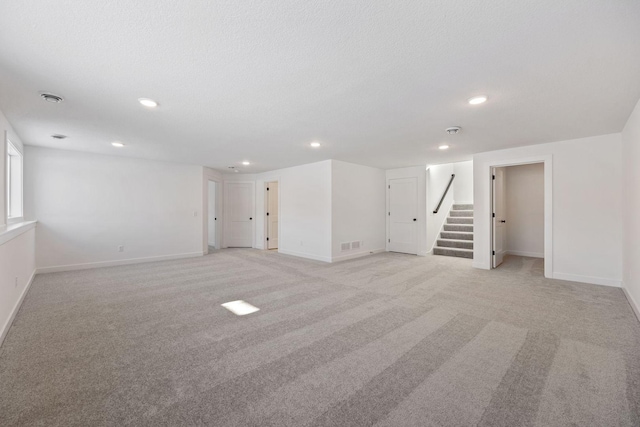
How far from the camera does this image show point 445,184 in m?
8.58

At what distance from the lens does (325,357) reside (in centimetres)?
221

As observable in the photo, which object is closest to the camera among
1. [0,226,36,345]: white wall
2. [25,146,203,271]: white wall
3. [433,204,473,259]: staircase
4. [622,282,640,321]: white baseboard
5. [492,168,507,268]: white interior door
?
[0,226,36,345]: white wall

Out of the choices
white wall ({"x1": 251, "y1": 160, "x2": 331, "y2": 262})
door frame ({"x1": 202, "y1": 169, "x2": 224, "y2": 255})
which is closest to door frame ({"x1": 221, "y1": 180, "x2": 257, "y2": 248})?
door frame ({"x1": 202, "y1": 169, "x2": 224, "y2": 255})

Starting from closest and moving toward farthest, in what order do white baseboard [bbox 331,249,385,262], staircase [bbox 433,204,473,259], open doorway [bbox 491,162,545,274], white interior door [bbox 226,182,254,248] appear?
white baseboard [bbox 331,249,385,262] → open doorway [bbox 491,162,545,274] → staircase [bbox 433,204,473,259] → white interior door [bbox 226,182,254,248]

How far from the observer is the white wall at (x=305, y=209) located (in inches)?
252

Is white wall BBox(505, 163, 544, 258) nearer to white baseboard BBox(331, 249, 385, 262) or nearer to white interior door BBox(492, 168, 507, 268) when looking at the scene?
white interior door BBox(492, 168, 507, 268)

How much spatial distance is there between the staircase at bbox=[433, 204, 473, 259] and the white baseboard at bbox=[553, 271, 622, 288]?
7.12 feet

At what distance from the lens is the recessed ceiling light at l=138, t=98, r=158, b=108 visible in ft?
9.45

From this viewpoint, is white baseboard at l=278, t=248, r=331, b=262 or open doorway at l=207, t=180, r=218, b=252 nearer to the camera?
white baseboard at l=278, t=248, r=331, b=262

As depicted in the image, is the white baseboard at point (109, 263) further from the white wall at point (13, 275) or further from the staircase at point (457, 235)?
the staircase at point (457, 235)

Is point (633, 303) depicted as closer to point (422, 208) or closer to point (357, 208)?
point (422, 208)

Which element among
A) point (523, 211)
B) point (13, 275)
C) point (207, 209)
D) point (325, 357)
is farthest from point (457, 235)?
point (13, 275)

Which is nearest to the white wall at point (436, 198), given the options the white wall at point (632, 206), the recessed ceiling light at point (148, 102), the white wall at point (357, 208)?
the white wall at point (357, 208)

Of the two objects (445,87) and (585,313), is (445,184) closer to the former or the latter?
(585,313)
